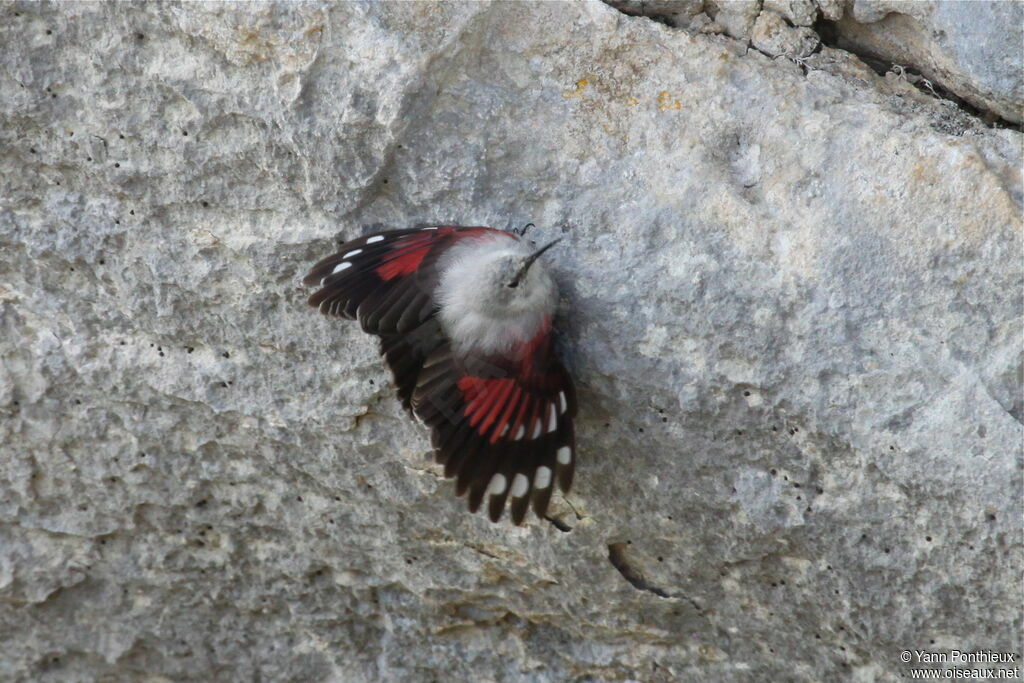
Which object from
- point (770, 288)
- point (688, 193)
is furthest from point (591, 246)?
point (770, 288)

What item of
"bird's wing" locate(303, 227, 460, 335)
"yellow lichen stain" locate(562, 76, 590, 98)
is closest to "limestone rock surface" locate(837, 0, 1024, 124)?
"yellow lichen stain" locate(562, 76, 590, 98)

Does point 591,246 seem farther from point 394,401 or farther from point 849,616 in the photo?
point 849,616

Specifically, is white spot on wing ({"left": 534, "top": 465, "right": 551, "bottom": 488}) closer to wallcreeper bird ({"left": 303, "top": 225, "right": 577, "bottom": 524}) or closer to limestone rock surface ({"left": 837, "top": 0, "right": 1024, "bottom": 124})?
wallcreeper bird ({"left": 303, "top": 225, "right": 577, "bottom": 524})

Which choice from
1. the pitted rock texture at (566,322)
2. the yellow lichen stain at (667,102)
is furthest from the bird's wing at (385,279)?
the yellow lichen stain at (667,102)

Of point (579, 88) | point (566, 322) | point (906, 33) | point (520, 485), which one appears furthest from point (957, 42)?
point (520, 485)

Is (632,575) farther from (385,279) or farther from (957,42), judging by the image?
(957,42)

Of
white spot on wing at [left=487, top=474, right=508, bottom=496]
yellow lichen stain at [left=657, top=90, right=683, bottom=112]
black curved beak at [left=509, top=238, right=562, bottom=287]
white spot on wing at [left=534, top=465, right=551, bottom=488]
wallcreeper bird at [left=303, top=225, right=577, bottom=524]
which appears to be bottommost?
white spot on wing at [left=487, top=474, right=508, bottom=496]

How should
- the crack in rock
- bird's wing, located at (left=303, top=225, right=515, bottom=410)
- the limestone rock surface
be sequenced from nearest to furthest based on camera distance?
the limestone rock surface < bird's wing, located at (left=303, top=225, right=515, bottom=410) < the crack in rock
